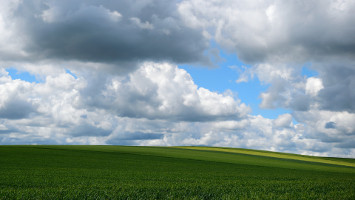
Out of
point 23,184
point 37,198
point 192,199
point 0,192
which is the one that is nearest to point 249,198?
point 192,199

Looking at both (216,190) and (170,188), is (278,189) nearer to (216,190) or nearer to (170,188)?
(216,190)

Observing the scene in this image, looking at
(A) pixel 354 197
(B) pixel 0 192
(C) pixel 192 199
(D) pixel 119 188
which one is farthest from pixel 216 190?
(B) pixel 0 192

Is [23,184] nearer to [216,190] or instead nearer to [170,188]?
[170,188]

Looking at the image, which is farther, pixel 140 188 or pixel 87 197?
pixel 140 188

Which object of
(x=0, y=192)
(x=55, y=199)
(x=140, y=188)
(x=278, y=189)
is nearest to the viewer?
(x=55, y=199)

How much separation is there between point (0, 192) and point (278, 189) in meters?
16.6

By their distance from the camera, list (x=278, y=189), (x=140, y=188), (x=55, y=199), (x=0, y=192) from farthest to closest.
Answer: (x=278, y=189)
(x=140, y=188)
(x=0, y=192)
(x=55, y=199)

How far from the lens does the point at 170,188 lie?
60.9ft

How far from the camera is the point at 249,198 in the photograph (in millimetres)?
14758

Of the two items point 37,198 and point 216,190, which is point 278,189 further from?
point 37,198

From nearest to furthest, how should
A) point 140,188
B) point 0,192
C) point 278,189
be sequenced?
point 0,192 → point 140,188 → point 278,189

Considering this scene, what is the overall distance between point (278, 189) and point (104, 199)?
11.3 meters

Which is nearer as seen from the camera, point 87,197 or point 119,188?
point 87,197

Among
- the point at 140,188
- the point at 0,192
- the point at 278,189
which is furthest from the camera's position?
the point at 278,189
